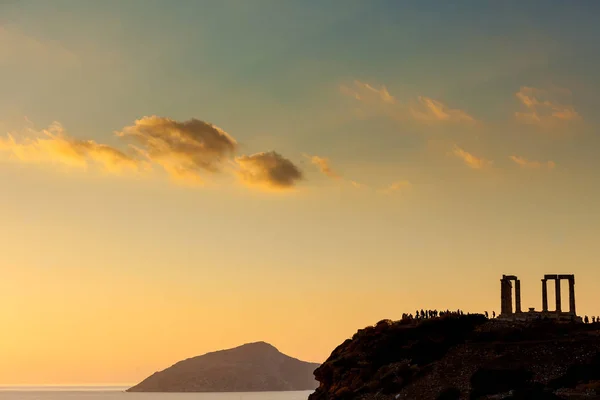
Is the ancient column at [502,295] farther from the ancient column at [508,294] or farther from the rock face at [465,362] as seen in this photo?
the rock face at [465,362]

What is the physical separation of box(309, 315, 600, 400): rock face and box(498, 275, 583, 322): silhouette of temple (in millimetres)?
5755

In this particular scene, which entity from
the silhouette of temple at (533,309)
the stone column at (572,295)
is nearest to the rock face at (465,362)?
the silhouette of temple at (533,309)

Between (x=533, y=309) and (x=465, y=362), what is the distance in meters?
22.4

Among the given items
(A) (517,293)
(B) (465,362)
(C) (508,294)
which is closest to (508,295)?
(C) (508,294)

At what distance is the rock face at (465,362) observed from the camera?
7694 cm

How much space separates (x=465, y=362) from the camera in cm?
8650

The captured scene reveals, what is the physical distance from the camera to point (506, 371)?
262ft

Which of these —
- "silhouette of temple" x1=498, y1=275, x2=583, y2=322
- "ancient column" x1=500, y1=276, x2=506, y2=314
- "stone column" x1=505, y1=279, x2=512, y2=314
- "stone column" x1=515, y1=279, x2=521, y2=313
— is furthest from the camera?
"ancient column" x1=500, y1=276, x2=506, y2=314

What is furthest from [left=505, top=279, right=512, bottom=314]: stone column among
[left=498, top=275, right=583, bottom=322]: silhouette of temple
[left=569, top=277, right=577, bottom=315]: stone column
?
[left=569, top=277, right=577, bottom=315]: stone column

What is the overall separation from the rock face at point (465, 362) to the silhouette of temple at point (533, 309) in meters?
5.76

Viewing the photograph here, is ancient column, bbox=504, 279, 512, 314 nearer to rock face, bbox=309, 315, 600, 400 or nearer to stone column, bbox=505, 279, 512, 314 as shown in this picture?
stone column, bbox=505, 279, 512, 314

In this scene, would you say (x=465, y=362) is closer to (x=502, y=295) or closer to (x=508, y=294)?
(x=502, y=295)

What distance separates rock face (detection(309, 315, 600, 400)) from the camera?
76938 millimetres

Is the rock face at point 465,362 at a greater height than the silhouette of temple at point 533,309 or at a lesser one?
lesser
